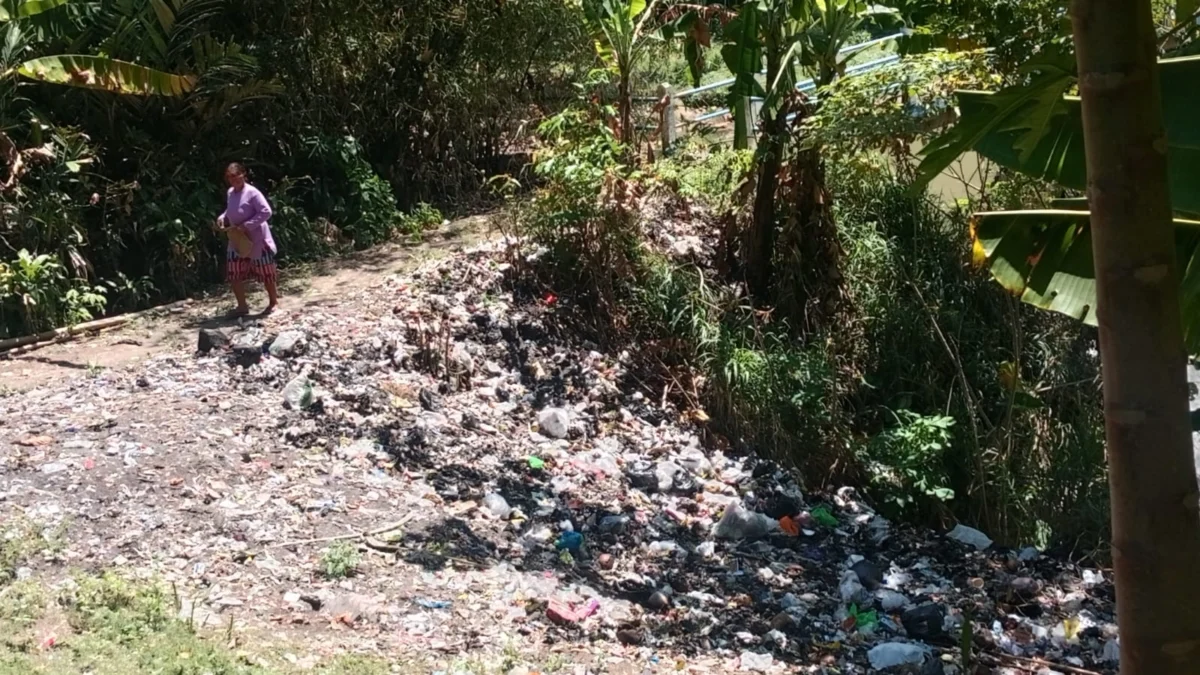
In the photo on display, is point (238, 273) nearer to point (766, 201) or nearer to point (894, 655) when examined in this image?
point (766, 201)

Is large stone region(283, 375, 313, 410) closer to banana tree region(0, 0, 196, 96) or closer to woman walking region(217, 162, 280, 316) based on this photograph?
woman walking region(217, 162, 280, 316)

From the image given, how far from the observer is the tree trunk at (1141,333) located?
5.12ft

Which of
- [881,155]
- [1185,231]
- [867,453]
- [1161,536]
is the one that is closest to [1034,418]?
[867,453]

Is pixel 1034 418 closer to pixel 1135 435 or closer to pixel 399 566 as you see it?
pixel 399 566

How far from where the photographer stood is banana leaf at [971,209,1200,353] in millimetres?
4520

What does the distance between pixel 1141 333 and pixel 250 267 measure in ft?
23.0

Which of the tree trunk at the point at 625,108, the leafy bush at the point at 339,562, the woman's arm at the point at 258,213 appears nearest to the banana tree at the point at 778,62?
the tree trunk at the point at 625,108

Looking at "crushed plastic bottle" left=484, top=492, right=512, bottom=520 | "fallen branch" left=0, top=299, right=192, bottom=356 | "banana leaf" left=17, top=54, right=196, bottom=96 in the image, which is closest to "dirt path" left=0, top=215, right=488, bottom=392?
"fallen branch" left=0, top=299, right=192, bottom=356

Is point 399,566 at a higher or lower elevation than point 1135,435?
lower

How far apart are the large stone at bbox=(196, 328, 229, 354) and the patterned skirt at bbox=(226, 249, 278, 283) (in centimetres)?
58

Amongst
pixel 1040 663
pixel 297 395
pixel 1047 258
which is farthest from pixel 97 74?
pixel 1040 663

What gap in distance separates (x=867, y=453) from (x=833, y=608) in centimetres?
196

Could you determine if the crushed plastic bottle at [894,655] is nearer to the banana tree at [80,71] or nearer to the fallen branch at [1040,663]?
the fallen branch at [1040,663]

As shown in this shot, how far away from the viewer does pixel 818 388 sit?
7.92 m
